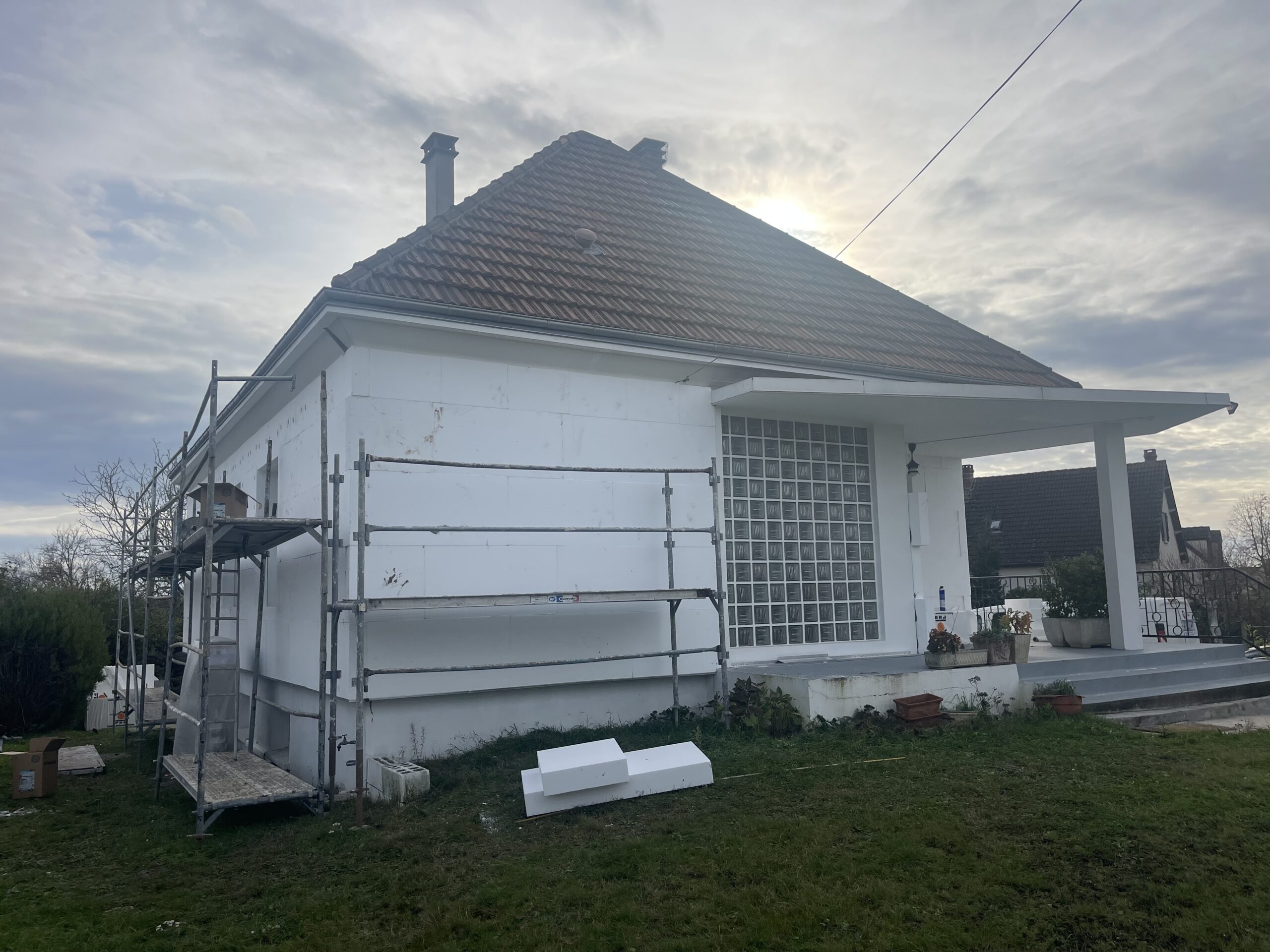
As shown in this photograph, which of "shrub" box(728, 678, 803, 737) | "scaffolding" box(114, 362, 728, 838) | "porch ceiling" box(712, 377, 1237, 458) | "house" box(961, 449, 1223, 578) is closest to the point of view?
"scaffolding" box(114, 362, 728, 838)

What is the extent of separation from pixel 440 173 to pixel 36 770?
8.67m

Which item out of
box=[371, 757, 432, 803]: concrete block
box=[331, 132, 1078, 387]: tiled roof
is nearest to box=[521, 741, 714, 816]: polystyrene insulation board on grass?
box=[371, 757, 432, 803]: concrete block

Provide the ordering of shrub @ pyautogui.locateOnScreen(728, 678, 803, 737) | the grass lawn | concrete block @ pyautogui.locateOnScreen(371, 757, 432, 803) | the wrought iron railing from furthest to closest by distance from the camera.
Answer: the wrought iron railing → shrub @ pyautogui.locateOnScreen(728, 678, 803, 737) → concrete block @ pyautogui.locateOnScreen(371, 757, 432, 803) → the grass lawn

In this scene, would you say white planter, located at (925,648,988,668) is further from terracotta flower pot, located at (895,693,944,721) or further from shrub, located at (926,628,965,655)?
terracotta flower pot, located at (895,693,944,721)

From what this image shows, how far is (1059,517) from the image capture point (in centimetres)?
3269

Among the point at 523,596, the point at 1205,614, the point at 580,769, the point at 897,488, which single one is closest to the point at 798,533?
the point at 897,488

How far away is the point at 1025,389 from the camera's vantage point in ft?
32.9

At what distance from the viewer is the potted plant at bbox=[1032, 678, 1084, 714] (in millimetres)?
9031

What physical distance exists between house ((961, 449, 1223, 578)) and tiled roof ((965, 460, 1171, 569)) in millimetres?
26

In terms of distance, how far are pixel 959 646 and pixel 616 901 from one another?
5.67m

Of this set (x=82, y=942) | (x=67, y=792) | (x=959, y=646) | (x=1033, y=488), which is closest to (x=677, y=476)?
(x=959, y=646)

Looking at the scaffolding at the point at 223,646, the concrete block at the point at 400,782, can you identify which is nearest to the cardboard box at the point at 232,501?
the scaffolding at the point at 223,646

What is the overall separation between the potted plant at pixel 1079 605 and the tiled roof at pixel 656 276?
2653mm

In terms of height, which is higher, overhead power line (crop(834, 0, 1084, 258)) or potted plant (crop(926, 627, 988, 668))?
overhead power line (crop(834, 0, 1084, 258))
